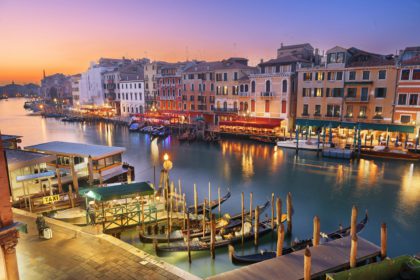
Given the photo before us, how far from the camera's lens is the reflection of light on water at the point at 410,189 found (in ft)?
68.1

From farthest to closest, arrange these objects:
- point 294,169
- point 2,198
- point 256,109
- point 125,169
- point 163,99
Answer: point 163,99 → point 256,109 → point 294,169 → point 125,169 → point 2,198

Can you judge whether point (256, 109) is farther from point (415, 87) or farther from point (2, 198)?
point (2, 198)

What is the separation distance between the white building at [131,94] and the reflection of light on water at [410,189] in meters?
51.4

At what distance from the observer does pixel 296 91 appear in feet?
143

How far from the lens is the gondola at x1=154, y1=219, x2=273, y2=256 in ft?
43.4

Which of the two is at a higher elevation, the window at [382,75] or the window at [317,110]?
the window at [382,75]

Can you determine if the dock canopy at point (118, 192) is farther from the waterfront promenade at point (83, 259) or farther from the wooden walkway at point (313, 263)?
the wooden walkway at point (313, 263)

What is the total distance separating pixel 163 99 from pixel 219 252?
49.6m

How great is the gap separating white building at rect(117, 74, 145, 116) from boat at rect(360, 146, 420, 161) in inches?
1820

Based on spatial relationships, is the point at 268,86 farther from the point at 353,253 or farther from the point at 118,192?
the point at 353,253

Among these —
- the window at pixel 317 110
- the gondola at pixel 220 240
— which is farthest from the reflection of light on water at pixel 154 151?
the window at pixel 317 110

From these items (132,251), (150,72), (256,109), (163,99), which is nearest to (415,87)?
(256,109)

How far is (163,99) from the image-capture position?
6072 cm

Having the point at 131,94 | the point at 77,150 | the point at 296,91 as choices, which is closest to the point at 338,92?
the point at 296,91
